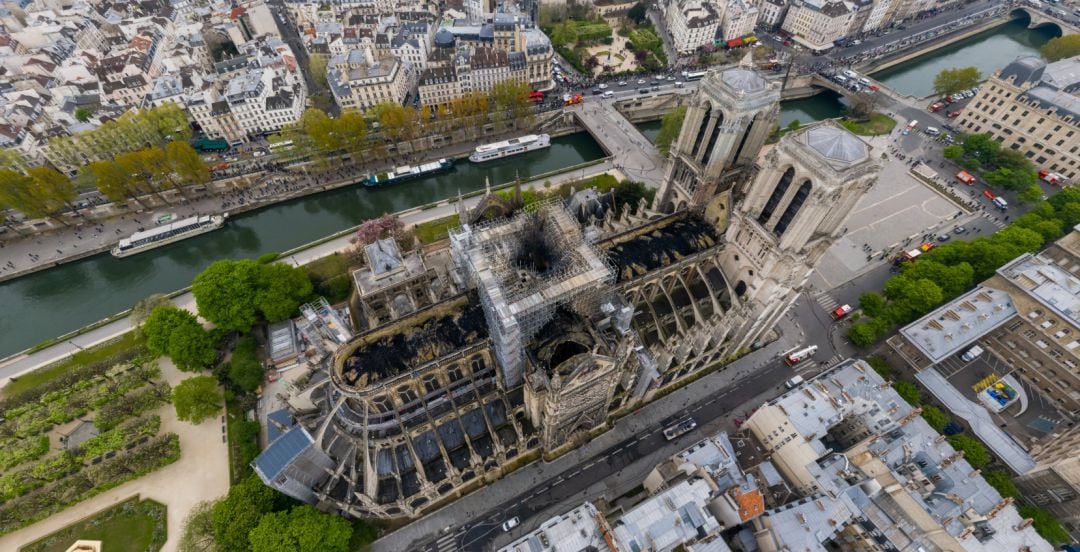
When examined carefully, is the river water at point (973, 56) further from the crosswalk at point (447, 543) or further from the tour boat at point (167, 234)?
the tour boat at point (167, 234)

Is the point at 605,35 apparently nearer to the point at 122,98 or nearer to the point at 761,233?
the point at 761,233

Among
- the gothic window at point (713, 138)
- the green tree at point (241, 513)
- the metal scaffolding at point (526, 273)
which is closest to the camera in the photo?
the metal scaffolding at point (526, 273)

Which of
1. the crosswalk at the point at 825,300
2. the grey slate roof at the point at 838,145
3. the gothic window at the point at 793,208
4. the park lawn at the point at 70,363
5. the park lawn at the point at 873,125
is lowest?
the crosswalk at the point at 825,300

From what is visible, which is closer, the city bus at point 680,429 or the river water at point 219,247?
the city bus at point 680,429

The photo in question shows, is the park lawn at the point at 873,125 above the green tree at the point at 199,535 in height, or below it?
above

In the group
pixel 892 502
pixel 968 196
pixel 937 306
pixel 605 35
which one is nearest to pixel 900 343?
pixel 937 306

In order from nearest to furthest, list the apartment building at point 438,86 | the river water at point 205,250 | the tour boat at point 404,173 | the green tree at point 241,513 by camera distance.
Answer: the green tree at point 241,513
the river water at point 205,250
the tour boat at point 404,173
the apartment building at point 438,86

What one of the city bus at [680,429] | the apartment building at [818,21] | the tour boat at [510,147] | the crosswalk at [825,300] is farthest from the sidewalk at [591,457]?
the apartment building at [818,21]
